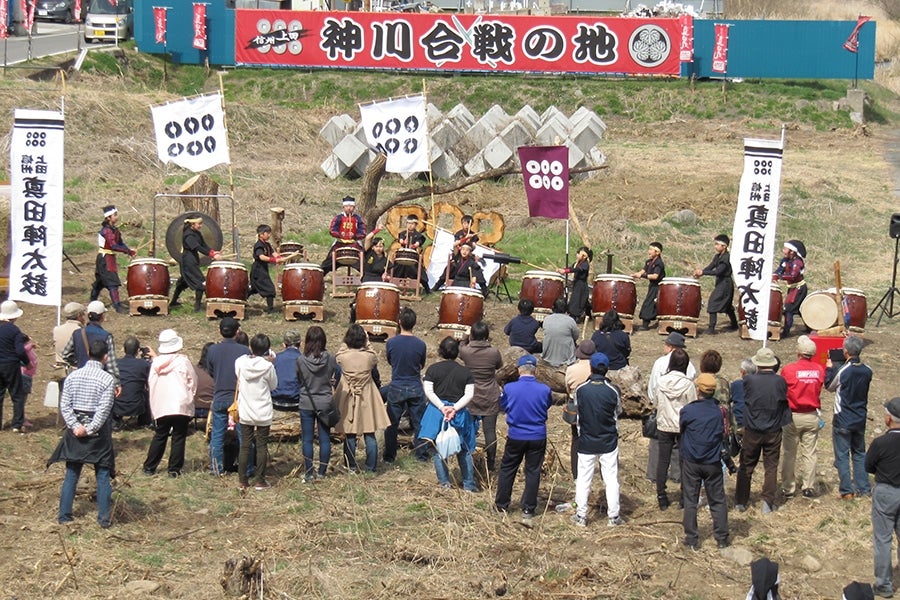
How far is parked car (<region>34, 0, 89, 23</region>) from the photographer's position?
167 ft

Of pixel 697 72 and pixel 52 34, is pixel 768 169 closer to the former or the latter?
pixel 697 72

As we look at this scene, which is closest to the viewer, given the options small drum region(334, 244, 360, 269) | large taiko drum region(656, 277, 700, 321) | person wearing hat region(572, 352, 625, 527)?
person wearing hat region(572, 352, 625, 527)

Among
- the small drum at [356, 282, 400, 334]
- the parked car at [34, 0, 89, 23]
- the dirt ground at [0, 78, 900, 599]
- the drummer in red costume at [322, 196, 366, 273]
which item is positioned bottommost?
the dirt ground at [0, 78, 900, 599]

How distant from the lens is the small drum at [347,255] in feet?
64.1

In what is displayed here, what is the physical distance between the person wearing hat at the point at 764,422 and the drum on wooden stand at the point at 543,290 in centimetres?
689

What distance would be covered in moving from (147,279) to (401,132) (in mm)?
4677

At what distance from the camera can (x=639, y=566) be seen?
419 inches

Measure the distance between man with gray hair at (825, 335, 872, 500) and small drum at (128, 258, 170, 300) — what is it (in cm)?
962

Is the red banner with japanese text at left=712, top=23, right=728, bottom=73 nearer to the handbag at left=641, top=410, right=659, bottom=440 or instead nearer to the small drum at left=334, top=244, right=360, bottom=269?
the small drum at left=334, top=244, right=360, bottom=269

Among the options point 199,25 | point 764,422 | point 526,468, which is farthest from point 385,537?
point 199,25

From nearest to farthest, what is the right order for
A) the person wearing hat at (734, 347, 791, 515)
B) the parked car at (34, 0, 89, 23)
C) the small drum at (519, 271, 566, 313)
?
the person wearing hat at (734, 347, 791, 515)
the small drum at (519, 271, 566, 313)
the parked car at (34, 0, 89, 23)

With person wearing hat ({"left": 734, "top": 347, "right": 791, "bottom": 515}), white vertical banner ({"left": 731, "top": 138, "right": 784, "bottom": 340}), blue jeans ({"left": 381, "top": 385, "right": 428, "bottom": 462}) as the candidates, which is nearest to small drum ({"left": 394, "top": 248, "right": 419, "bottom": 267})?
white vertical banner ({"left": 731, "top": 138, "right": 784, "bottom": 340})

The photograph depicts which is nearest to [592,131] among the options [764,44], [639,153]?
[639,153]

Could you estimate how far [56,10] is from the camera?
51094 mm
